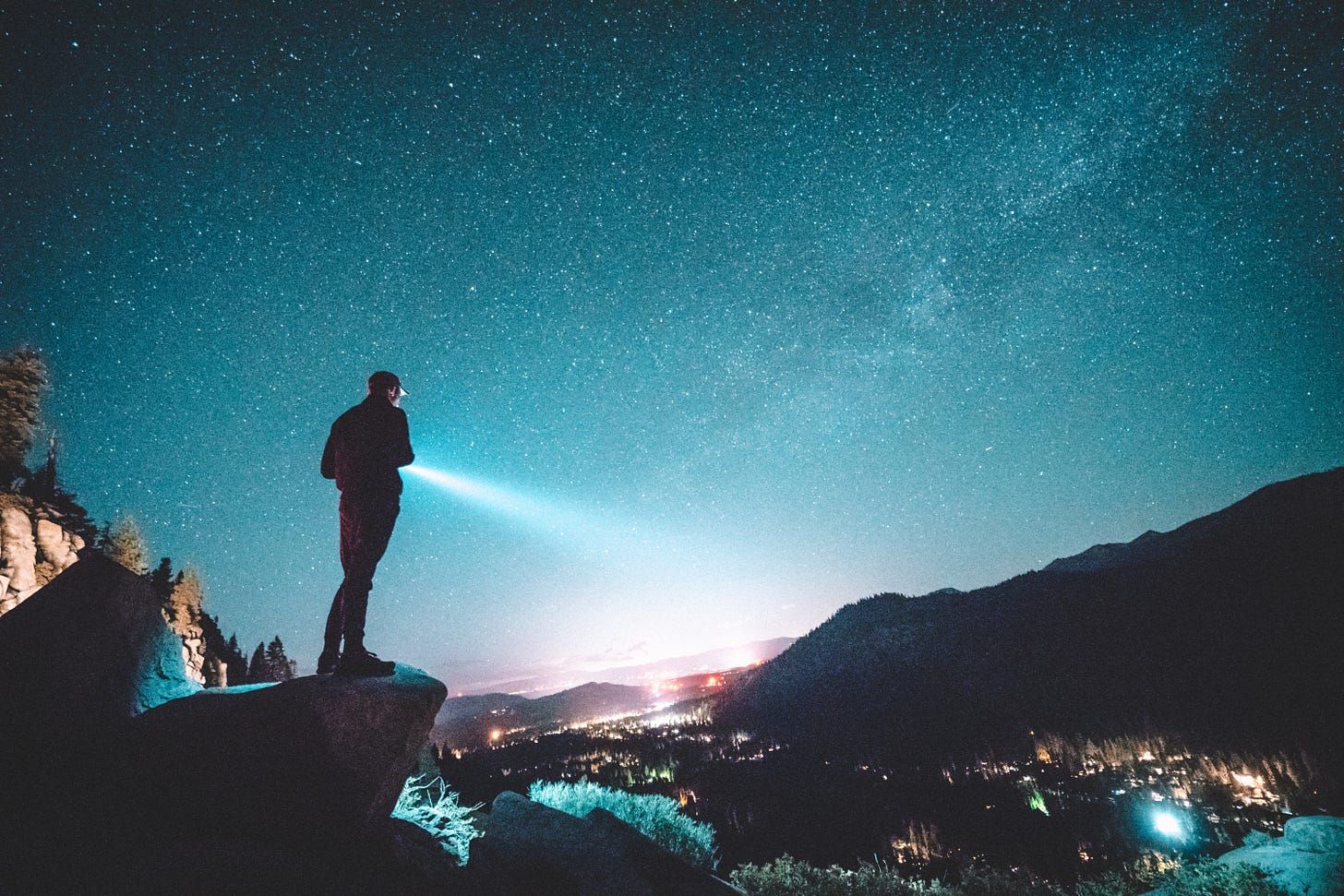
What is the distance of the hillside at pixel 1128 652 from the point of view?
73500 mm

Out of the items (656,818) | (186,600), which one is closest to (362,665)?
(656,818)

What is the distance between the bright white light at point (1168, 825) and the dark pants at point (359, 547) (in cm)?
7585

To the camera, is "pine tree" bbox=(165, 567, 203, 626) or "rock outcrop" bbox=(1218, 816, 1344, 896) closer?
"rock outcrop" bbox=(1218, 816, 1344, 896)

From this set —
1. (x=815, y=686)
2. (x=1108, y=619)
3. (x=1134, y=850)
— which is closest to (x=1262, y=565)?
(x=1108, y=619)

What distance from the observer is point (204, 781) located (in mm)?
4383

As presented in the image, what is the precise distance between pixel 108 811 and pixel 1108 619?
150 m

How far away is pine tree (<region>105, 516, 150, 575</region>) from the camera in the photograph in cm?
3609

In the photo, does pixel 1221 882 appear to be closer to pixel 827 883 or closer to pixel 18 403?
pixel 827 883

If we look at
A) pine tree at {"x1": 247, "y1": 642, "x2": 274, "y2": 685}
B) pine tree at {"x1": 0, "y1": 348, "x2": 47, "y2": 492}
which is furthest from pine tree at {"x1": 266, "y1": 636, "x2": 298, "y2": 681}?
pine tree at {"x1": 0, "y1": 348, "x2": 47, "y2": 492}

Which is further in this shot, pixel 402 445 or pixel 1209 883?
pixel 1209 883

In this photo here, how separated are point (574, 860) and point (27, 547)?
26.1 meters

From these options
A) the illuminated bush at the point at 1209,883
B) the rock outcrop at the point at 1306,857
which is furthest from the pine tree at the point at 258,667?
the rock outcrop at the point at 1306,857

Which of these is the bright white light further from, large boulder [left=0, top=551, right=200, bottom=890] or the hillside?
large boulder [left=0, top=551, right=200, bottom=890]

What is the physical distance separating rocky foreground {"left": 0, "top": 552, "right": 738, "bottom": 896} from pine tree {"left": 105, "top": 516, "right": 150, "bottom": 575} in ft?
154
